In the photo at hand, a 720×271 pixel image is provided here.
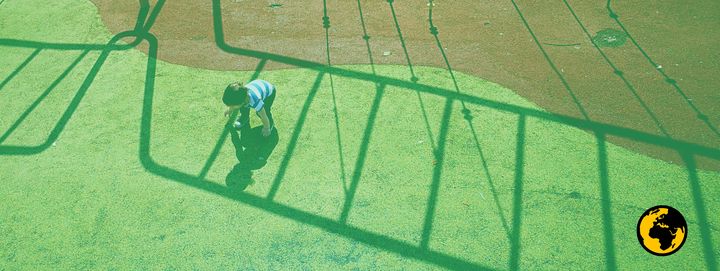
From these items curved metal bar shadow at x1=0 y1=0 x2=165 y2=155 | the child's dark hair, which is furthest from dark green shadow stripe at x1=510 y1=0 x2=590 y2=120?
curved metal bar shadow at x1=0 y1=0 x2=165 y2=155

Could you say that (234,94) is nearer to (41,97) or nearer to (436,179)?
(436,179)

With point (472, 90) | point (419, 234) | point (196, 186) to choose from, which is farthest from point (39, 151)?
point (472, 90)

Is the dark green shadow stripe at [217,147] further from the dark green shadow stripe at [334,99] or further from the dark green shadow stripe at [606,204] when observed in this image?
the dark green shadow stripe at [606,204]

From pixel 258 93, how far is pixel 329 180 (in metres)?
1.32

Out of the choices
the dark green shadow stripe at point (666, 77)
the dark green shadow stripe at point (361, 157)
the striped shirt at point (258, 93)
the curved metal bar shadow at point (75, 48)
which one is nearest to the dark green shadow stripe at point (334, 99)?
the dark green shadow stripe at point (361, 157)

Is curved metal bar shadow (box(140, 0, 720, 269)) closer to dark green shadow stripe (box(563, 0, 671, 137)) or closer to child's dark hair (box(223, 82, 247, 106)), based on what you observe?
dark green shadow stripe (box(563, 0, 671, 137))

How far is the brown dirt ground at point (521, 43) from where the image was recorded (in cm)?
623

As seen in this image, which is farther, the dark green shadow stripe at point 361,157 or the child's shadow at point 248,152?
the child's shadow at point 248,152

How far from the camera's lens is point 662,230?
191 inches

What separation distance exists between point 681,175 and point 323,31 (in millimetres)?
5423

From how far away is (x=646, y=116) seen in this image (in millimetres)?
6055

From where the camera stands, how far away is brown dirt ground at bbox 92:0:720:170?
20.4 ft

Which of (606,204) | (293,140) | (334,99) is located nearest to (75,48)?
(293,140)

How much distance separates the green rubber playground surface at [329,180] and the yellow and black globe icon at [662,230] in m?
0.09
